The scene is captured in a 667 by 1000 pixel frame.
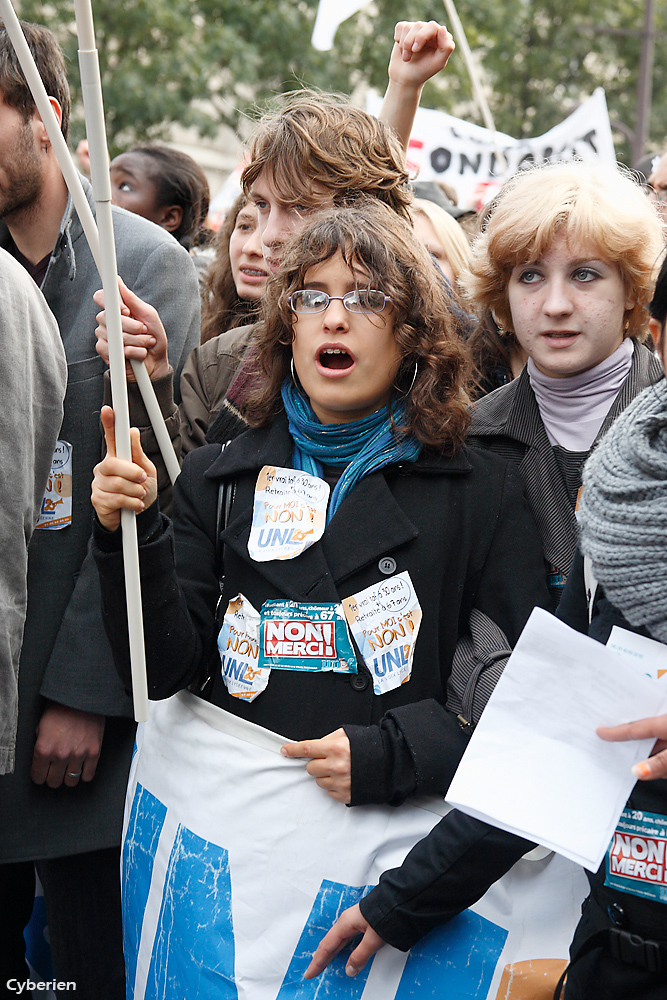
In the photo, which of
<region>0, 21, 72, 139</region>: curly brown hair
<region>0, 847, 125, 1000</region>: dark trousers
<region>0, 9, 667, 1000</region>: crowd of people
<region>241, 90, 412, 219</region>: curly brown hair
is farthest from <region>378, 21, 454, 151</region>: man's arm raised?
<region>0, 847, 125, 1000</region>: dark trousers

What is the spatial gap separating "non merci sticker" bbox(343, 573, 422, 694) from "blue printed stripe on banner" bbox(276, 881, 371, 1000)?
34 cm

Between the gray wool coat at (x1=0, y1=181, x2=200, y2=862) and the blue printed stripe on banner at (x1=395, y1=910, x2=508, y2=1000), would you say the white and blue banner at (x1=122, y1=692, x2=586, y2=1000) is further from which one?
the gray wool coat at (x1=0, y1=181, x2=200, y2=862)

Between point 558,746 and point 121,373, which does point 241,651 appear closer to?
point 121,373

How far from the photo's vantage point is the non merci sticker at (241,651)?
193cm

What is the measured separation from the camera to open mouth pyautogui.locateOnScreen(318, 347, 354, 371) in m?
2.04

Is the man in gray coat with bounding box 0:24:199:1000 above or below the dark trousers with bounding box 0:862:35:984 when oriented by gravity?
above

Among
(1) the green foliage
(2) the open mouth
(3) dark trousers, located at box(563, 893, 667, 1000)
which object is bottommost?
(3) dark trousers, located at box(563, 893, 667, 1000)

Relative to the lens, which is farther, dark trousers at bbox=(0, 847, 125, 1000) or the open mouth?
dark trousers at bbox=(0, 847, 125, 1000)

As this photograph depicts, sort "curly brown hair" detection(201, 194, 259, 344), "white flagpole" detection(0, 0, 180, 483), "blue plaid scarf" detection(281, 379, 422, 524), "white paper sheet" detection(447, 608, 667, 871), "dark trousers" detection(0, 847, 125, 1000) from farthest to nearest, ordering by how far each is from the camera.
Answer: "curly brown hair" detection(201, 194, 259, 344)
"dark trousers" detection(0, 847, 125, 1000)
"blue plaid scarf" detection(281, 379, 422, 524)
"white flagpole" detection(0, 0, 180, 483)
"white paper sheet" detection(447, 608, 667, 871)

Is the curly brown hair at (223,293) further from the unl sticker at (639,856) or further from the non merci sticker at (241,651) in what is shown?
the unl sticker at (639,856)

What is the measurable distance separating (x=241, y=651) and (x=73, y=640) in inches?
24.5

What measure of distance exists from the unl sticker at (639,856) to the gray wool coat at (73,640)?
4.08 feet

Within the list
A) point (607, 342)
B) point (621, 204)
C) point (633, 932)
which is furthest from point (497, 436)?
point (633, 932)

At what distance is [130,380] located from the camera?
7.72 ft
